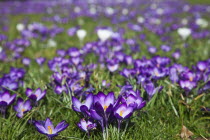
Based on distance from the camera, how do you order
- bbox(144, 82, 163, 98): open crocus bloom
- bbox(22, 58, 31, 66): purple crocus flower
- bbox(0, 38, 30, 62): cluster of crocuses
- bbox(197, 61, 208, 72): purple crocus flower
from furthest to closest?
1. bbox(0, 38, 30, 62): cluster of crocuses
2. bbox(22, 58, 31, 66): purple crocus flower
3. bbox(197, 61, 208, 72): purple crocus flower
4. bbox(144, 82, 163, 98): open crocus bloom

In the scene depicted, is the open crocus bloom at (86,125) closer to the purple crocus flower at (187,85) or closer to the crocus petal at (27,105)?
the crocus petal at (27,105)

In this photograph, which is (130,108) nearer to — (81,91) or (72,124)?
(72,124)

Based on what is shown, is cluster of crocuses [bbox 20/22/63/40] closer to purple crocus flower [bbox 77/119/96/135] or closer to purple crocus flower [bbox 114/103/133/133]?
purple crocus flower [bbox 77/119/96/135]

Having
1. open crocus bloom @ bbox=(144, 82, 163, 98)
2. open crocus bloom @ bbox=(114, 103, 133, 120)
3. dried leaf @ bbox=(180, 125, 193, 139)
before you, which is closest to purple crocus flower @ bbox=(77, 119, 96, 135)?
open crocus bloom @ bbox=(114, 103, 133, 120)

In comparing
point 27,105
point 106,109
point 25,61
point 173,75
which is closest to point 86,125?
point 106,109

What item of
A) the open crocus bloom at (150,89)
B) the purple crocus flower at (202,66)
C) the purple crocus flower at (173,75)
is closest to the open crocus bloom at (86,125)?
the open crocus bloom at (150,89)

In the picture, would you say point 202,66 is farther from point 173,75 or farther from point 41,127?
point 41,127

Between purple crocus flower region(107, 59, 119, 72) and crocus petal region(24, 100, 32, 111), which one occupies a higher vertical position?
crocus petal region(24, 100, 32, 111)
